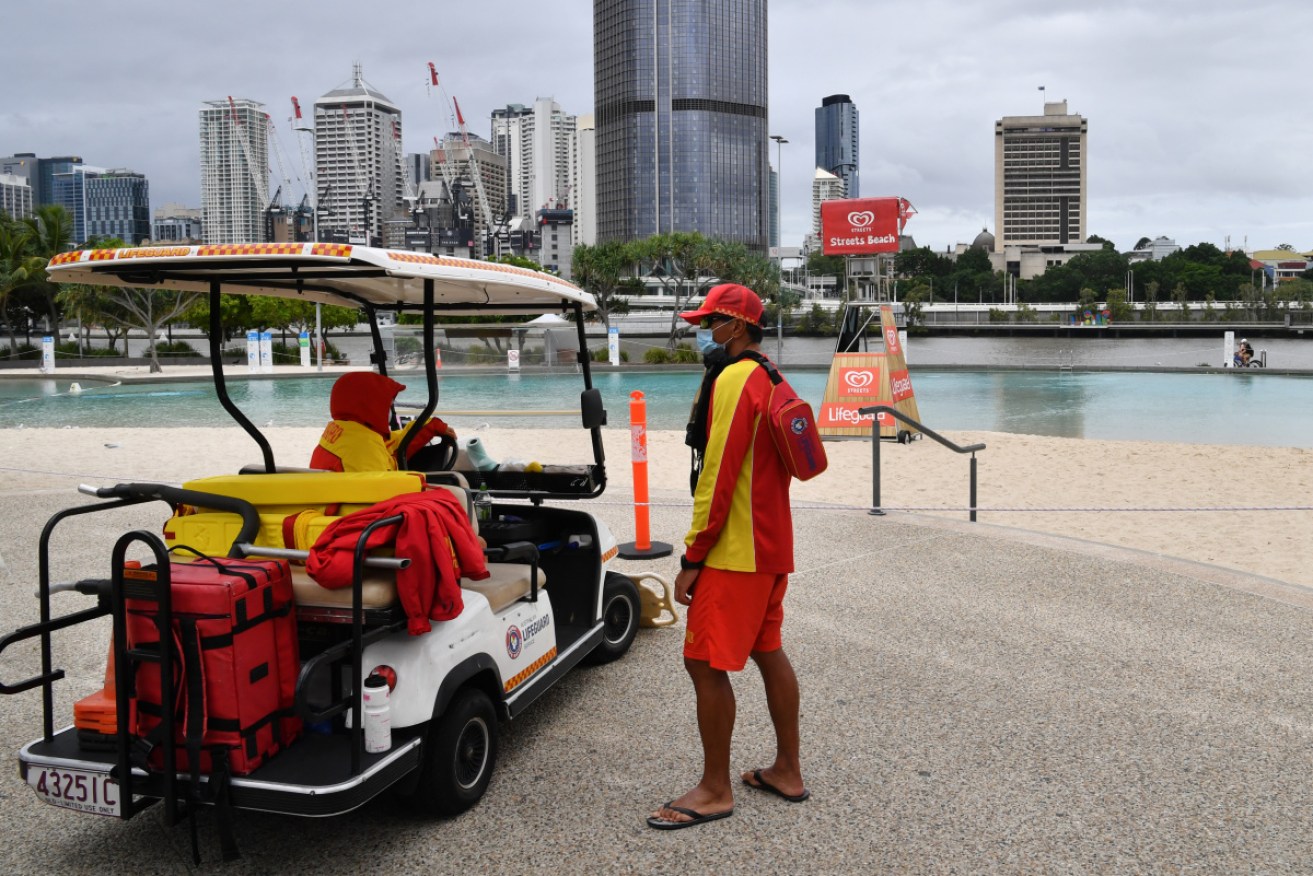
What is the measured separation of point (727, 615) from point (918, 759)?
4.22 feet

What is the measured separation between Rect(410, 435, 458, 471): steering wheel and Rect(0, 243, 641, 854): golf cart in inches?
17.7

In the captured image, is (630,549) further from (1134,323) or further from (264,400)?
(1134,323)

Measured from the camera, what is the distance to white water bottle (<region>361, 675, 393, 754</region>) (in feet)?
10.7

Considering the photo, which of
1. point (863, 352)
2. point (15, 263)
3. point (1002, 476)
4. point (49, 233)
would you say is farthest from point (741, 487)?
point (49, 233)

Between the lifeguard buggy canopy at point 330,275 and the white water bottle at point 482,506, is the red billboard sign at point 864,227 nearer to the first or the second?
the lifeguard buggy canopy at point 330,275

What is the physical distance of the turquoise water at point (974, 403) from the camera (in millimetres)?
22875

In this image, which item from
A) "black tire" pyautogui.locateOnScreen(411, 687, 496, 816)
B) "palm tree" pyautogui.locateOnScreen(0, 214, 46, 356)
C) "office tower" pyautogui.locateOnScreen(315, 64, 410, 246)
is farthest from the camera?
"office tower" pyautogui.locateOnScreen(315, 64, 410, 246)

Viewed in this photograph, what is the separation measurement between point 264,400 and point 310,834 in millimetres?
29760

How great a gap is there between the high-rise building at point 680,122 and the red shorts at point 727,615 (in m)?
158

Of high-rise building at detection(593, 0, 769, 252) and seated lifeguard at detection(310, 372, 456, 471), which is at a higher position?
high-rise building at detection(593, 0, 769, 252)

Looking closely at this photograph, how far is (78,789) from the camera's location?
3.18m

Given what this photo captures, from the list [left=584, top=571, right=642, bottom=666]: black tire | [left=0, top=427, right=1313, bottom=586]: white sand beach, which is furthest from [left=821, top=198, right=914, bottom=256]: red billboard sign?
[left=584, top=571, right=642, bottom=666]: black tire

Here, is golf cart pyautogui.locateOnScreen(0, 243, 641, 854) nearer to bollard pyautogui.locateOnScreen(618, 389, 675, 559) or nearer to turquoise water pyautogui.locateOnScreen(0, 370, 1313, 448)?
bollard pyautogui.locateOnScreen(618, 389, 675, 559)

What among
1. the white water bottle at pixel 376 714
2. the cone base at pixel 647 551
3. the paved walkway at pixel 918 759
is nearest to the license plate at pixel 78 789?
the paved walkway at pixel 918 759
